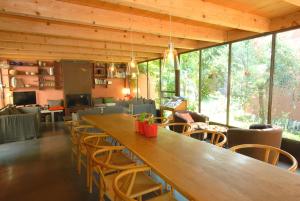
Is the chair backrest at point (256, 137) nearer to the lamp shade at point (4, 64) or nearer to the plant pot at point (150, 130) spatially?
the plant pot at point (150, 130)

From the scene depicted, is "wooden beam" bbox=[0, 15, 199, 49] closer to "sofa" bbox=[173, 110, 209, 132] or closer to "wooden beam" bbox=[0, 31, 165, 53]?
"wooden beam" bbox=[0, 31, 165, 53]

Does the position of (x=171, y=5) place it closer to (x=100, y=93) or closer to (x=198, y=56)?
(x=198, y=56)

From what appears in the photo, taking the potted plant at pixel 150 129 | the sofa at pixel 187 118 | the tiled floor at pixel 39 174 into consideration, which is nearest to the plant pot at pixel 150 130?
the potted plant at pixel 150 129

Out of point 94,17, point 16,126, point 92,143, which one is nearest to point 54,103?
point 16,126

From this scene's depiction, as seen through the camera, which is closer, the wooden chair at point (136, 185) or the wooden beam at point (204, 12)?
the wooden chair at point (136, 185)

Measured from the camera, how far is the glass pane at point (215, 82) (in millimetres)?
4668

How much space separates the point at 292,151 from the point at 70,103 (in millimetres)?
7387

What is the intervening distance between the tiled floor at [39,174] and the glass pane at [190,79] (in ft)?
11.8

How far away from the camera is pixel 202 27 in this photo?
12.8ft

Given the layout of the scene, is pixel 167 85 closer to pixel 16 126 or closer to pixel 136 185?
pixel 16 126

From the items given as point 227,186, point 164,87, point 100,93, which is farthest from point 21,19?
point 100,93

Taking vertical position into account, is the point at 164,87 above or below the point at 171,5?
below

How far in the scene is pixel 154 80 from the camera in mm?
8125

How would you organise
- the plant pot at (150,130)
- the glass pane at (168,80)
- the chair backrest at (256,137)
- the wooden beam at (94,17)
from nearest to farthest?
the plant pot at (150,130)
the wooden beam at (94,17)
the chair backrest at (256,137)
the glass pane at (168,80)
